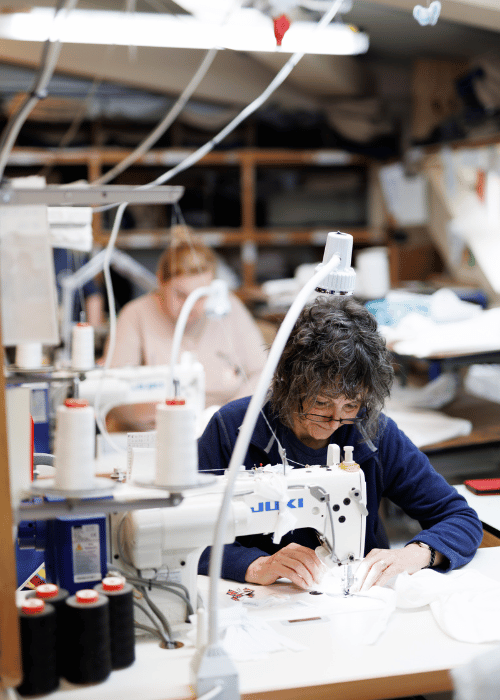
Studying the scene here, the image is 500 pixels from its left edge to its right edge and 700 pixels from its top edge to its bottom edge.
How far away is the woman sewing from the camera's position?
1.49m

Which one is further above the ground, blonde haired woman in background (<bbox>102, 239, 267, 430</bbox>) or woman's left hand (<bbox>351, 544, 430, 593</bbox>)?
blonde haired woman in background (<bbox>102, 239, 267, 430</bbox>)

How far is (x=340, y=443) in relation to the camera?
1.65m

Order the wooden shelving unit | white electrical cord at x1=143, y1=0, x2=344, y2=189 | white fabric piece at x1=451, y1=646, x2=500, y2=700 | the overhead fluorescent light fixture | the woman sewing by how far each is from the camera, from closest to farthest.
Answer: white fabric piece at x1=451, y1=646, x2=500, y2=700 < the woman sewing < white electrical cord at x1=143, y1=0, x2=344, y2=189 < the overhead fluorescent light fixture < the wooden shelving unit

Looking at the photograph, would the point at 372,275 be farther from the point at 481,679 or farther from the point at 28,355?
the point at 481,679

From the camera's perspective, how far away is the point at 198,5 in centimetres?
244

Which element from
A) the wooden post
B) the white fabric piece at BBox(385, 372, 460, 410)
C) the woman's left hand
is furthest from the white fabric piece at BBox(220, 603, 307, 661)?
the white fabric piece at BBox(385, 372, 460, 410)

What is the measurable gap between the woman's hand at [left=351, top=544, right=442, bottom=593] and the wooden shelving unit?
361 centimetres

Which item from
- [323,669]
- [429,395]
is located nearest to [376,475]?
[323,669]

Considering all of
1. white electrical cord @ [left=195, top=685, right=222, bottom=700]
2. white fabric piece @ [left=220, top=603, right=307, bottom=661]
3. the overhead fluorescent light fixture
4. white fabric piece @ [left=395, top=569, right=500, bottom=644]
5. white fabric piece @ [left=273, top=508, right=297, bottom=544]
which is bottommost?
white fabric piece @ [left=220, top=603, right=307, bottom=661]

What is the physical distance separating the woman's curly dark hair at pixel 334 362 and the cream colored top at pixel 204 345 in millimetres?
1393

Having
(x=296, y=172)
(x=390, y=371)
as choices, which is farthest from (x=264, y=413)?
(x=296, y=172)

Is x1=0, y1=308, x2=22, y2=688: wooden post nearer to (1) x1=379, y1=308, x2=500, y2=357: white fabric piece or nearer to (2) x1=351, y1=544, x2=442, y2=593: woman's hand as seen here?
(2) x1=351, y1=544, x2=442, y2=593: woman's hand

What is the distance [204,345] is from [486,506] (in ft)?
5.05

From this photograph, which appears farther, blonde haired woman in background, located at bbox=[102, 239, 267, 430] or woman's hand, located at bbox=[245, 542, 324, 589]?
blonde haired woman in background, located at bbox=[102, 239, 267, 430]
